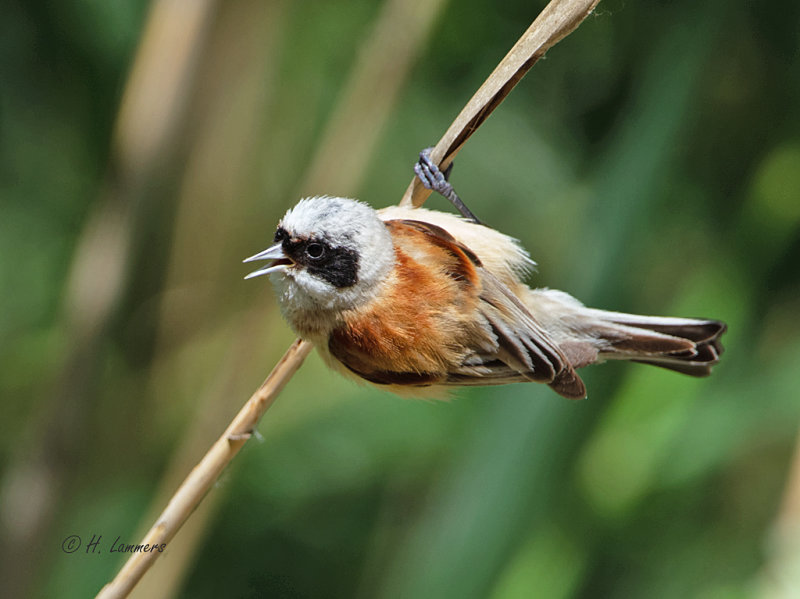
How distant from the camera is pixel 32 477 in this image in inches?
101

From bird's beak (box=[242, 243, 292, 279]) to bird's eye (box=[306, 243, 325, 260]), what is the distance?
57mm

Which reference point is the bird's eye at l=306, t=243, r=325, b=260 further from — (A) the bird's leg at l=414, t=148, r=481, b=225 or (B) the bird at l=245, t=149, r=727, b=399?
(A) the bird's leg at l=414, t=148, r=481, b=225

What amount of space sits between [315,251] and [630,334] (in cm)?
100

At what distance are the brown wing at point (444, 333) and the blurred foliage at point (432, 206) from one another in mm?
395

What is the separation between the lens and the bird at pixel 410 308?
6.66 ft

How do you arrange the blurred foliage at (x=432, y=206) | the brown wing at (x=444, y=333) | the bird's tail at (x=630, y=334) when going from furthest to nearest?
the blurred foliage at (x=432, y=206)
the bird's tail at (x=630, y=334)
the brown wing at (x=444, y=333)

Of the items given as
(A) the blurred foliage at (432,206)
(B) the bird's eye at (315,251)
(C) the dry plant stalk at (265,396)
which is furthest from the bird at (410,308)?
(A) the blurred foliage at (432,206)

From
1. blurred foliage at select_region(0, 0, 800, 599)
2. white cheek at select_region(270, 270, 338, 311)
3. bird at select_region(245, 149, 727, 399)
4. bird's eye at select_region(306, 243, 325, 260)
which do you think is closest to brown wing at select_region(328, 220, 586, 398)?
bird at select_region(245, 149, 727, 399)

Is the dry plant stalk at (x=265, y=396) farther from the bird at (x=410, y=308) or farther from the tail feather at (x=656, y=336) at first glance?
the tail feather at (x=656, y=336)

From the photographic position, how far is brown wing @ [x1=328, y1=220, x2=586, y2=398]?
2.14 metres

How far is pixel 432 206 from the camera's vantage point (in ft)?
12.1

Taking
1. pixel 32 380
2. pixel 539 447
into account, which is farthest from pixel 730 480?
pixel 32 380

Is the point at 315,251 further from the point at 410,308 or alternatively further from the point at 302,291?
the point at 410,308

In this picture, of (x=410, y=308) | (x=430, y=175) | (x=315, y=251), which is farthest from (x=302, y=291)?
(x=430, y=175)
